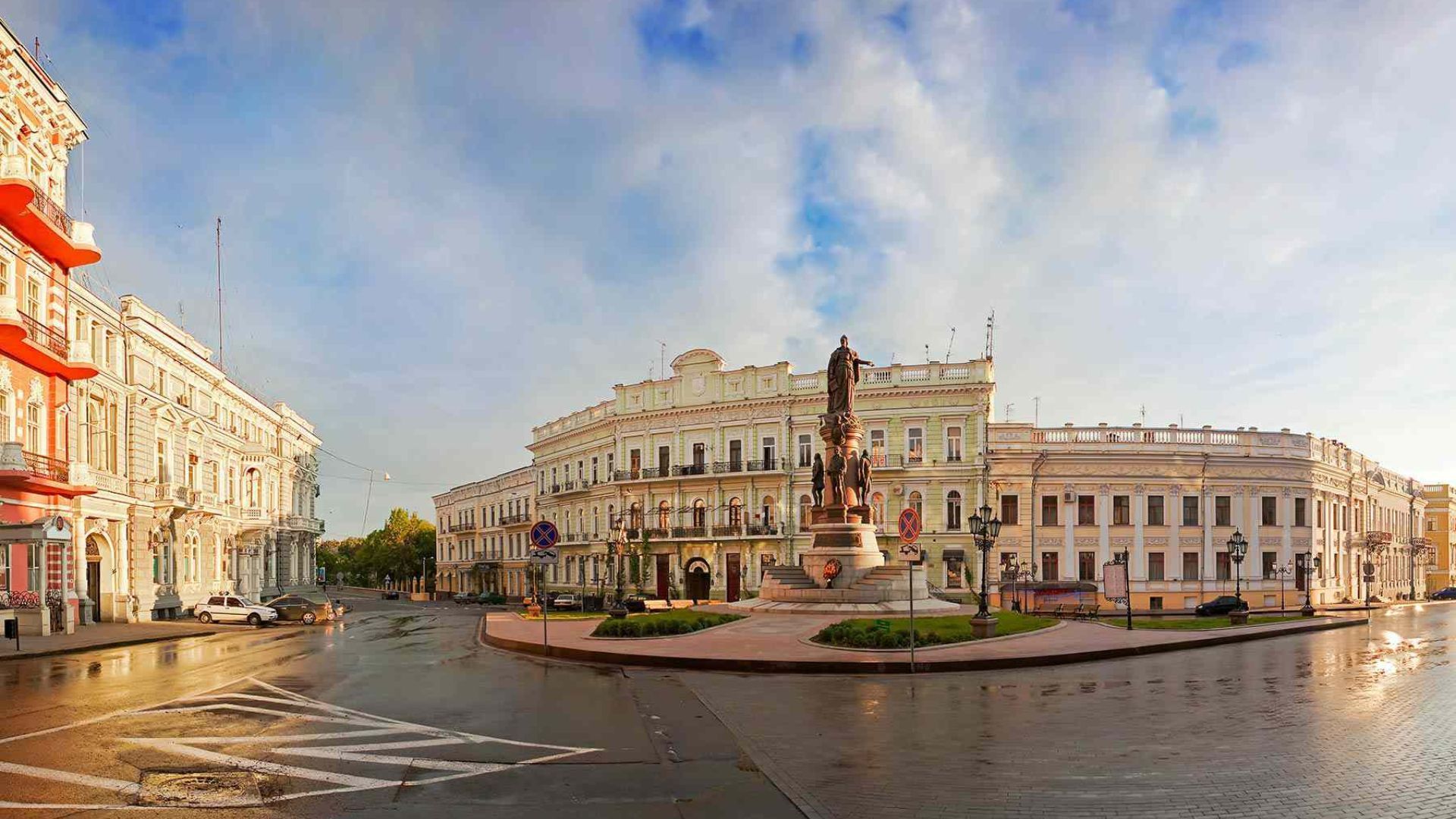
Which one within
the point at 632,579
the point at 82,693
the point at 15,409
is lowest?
the point at 632,579

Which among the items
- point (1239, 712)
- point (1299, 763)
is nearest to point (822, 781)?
point (1299, 763)

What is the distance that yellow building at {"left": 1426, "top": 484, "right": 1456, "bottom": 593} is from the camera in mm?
102375

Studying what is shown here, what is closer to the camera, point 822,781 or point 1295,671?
point 822,781

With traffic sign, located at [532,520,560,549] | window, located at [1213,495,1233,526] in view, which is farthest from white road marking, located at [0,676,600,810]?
window, located at [1213,495,1233,526]

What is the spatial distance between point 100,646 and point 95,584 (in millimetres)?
13138

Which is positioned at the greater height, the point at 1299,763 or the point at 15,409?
the point at 15,409

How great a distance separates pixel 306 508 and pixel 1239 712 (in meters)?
82.2

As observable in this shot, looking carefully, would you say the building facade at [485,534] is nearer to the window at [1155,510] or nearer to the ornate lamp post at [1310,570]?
the window at [1155,510]

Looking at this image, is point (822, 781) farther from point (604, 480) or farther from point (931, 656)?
point (604, 480)

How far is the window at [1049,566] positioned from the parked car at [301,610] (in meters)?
39.0

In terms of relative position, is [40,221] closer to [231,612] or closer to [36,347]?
[36,347]

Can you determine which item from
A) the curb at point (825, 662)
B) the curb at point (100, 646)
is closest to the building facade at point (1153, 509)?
the curb at point (825, 662)

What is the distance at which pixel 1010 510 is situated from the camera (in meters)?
59.5

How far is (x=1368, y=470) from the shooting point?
3031 inches
